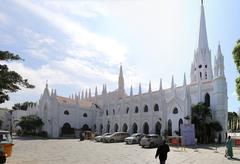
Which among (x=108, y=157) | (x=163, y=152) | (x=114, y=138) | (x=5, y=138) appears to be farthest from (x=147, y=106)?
(x=163, y=152)

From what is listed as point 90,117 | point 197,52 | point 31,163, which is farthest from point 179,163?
point 90,117

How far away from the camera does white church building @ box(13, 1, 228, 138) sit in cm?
4619

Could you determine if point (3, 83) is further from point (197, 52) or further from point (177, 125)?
point (197, 52)

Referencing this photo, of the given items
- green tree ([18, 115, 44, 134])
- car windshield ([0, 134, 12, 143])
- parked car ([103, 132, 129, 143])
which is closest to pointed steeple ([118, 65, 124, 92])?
green tree ([18, 115, 44, 134])

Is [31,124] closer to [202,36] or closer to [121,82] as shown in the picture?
[121,82]

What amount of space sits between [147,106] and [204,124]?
589 inches

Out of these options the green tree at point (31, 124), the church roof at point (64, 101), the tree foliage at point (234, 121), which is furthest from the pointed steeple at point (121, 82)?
the tree foliage at point (234, 121)

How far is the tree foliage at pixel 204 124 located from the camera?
43.0 metres

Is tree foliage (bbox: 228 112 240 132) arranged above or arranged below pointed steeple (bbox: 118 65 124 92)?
below

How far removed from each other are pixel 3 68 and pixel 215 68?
38.2m

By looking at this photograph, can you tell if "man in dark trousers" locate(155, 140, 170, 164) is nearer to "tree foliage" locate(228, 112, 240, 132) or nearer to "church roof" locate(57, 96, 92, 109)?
"church roof" locate(57, 96, 92, 109)

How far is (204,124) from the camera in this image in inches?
1694

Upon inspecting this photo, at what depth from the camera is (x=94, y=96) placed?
271ft

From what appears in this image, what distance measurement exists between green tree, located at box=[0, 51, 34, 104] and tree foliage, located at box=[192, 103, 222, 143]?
31.9m
